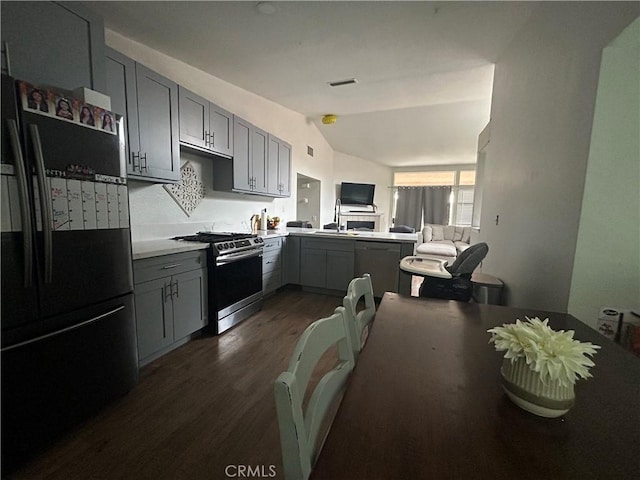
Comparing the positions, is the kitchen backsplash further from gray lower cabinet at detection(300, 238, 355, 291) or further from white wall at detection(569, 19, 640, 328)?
white wall at detection(569, 19, 640, 328)

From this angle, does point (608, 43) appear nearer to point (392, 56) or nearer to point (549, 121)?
point (549, 121)

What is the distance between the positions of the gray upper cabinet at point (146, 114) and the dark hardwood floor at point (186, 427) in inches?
59.4

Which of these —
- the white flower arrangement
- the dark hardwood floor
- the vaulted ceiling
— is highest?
the vaulted ceiling

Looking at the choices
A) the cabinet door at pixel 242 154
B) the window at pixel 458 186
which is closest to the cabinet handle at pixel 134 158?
the cabinet door at pixel 242 154

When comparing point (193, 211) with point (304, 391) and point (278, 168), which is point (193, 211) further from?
point (304, 391)

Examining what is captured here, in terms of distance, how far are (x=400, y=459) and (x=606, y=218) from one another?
158 cm

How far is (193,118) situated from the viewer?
2.49 meters

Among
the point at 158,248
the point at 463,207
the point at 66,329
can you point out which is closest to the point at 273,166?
the point at 158,248

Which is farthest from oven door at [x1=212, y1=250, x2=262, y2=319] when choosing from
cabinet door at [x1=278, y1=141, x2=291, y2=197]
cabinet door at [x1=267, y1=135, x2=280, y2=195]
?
cabinet door at [x1=278, y1=141, x2=291, y2=197]

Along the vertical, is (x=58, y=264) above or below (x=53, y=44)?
below

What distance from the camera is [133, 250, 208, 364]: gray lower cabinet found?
1880 mm

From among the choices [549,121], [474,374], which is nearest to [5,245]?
[474,374]

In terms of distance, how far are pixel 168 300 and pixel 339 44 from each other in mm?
2633

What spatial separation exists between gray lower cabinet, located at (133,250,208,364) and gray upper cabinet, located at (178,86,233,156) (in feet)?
3.59
